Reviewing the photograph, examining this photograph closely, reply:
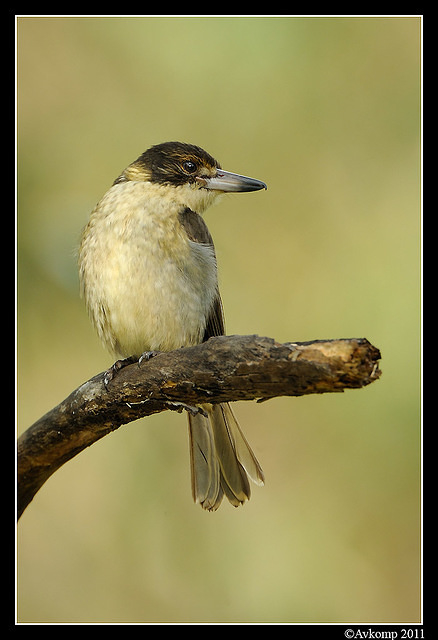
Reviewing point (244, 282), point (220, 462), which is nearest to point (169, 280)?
point (220, 462)

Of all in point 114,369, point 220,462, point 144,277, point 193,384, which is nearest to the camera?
point 193,384

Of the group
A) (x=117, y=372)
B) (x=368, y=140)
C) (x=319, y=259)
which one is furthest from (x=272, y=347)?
(x=368, y=140)

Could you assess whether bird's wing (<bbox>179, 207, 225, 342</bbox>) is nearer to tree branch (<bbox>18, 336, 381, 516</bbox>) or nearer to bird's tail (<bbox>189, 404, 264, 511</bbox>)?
bird's tail (<bbox>189, 404, 264, 511</bbox>)

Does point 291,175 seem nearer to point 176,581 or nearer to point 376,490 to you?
point 376,490

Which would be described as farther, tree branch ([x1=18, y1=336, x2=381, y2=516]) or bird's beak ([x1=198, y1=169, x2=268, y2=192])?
bird's beak ([x1=198, y1=169, x2=268, y2=192])

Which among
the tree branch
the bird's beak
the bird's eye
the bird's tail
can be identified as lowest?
the bird's tail

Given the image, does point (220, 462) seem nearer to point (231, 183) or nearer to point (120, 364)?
point (120, 364)

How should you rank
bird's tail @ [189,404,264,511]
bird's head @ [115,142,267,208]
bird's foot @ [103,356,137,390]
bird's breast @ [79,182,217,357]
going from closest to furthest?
bird's foot @ [103,356,137,390] → bird's breast @ [79,182,217,357] → bird's tail @ [189,404,264,511] → bird's head @ [115,142,267,208]

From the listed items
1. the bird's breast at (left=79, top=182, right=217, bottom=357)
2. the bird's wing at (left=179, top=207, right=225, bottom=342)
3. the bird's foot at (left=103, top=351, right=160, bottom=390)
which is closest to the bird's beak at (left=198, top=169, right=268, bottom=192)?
the bird's wing at (left=179, top=207, right=225, bottom=342)
